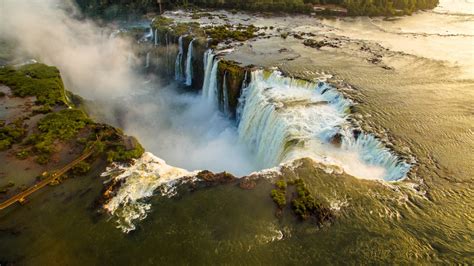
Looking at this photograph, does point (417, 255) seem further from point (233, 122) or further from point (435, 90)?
point (233, 122)

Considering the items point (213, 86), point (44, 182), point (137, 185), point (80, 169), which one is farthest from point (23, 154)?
point (213, 86)

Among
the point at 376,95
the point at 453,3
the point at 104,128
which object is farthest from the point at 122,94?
the point at 453,3

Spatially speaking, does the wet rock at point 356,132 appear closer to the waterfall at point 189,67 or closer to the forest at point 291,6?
the waterfall at point 189,67

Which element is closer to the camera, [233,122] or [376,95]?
[376,95]

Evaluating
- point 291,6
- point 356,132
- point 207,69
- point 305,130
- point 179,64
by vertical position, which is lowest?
point 305,130

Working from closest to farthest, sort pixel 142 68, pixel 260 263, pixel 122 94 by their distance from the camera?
pixel 260 263, pixel 122 94, pixel 142 68

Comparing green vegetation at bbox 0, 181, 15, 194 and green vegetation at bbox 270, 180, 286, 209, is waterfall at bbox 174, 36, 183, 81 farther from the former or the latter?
green vegetation at bbox 270, 180, 286, 209

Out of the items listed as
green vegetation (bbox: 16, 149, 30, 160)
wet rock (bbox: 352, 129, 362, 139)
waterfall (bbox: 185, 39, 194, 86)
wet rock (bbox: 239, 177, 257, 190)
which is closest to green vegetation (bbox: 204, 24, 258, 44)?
waterfall (bbox: 185, 39, 194, 86)

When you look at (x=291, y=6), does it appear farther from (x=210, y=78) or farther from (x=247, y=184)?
(x=247, y=184)
